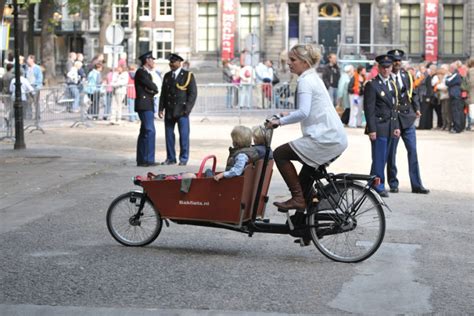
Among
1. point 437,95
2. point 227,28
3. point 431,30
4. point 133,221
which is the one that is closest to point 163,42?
point 227,28

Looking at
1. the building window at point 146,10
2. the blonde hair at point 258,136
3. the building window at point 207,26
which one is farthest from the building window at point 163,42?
the blonde hair at point 258,136

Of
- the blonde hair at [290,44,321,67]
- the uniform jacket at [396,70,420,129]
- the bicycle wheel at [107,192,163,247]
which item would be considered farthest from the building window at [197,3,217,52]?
the blonde hair at [290,44,321,67]

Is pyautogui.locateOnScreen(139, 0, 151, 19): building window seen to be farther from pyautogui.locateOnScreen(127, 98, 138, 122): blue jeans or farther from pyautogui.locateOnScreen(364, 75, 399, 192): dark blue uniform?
pyautogui.locateOnScreen(364, 75, 399, 192): dark blue uniform

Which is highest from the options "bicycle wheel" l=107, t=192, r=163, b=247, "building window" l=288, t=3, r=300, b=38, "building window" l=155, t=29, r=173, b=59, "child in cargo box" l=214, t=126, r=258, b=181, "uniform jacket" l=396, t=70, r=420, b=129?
"building window" l=288, t=3, r=300, b=38

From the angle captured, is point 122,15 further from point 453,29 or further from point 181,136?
point 181,136

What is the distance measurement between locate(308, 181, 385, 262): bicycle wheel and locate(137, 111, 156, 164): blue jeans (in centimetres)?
942

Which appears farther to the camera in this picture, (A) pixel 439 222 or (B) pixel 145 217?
(A) pixel 439 222

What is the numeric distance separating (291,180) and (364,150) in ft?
43.9

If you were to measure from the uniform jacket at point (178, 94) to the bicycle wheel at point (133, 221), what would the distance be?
27.5 ft

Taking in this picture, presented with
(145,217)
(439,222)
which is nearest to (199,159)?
(439,222)

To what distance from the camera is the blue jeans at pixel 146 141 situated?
62.3 feet

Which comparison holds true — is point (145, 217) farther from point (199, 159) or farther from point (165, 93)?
point (199, 159)

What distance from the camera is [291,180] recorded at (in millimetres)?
9828

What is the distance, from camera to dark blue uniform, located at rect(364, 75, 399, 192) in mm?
14469
